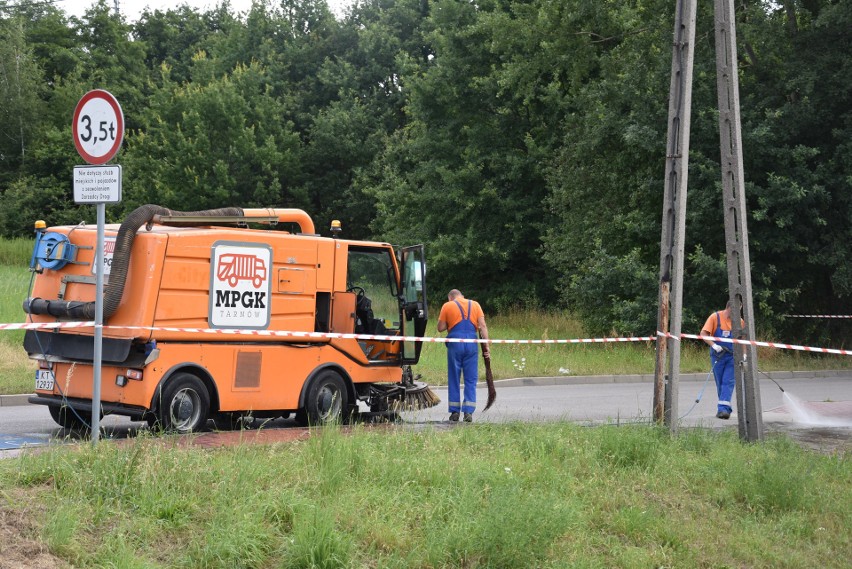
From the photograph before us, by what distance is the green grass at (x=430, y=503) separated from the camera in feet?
20.9

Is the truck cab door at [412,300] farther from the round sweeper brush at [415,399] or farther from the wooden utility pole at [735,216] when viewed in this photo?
the wooden utility pole at [735,216]

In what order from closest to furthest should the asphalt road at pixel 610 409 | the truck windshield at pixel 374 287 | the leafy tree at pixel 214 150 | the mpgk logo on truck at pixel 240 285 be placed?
the mpgk logo on truck at pixel 240 285 → the asphalt road at pixel 610 409 → the truck windshield at pixel 374 287 → the leafy tree at pixel 214 150

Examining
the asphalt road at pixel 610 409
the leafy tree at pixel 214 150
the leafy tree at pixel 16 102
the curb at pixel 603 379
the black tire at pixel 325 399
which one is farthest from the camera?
the leafy tree at pixel 16 102

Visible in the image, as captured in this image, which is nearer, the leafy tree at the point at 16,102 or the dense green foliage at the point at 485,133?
the dense green foliage at the point at 485,133

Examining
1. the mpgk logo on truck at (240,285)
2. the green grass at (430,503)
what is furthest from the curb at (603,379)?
the green grass at (430,503)

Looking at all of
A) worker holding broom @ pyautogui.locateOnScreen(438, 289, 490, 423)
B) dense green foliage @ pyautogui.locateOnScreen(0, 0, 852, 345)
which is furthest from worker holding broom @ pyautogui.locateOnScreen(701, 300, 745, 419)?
dense green foliage @ pyautogui.locateOnScreen(0, 0, 852, 345)

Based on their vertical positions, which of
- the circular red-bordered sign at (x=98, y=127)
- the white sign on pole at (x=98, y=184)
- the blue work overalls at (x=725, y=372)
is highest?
the circular red-bordered sign at (x=98, y=127)

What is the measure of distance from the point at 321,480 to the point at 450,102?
3298 cm

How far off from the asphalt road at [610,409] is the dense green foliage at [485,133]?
5.20 meters

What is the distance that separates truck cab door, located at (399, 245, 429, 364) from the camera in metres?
12.9

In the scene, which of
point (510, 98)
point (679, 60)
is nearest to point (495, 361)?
point (679, 60)

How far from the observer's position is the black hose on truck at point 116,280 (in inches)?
409

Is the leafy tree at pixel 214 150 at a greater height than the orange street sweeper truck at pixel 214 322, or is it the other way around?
the leafy tree at pixel 214 150

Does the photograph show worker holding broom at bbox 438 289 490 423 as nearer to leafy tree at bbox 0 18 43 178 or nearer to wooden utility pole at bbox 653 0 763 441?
wooden utility pole at bbox 653 0 763 441
